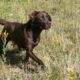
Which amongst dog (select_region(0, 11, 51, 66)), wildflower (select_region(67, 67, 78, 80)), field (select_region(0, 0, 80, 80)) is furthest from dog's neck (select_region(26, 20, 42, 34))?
wildflower (select_region(67, 67, 78, 80))

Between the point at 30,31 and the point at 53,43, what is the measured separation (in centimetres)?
93

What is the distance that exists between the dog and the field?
29 centimetres

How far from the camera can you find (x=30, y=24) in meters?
6.39

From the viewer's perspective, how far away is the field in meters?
5.84

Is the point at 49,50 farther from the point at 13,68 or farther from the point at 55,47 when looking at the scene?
the point at 13,68

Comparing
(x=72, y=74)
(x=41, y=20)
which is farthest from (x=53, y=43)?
(x=72, y=74)

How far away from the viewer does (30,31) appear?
21.0ft

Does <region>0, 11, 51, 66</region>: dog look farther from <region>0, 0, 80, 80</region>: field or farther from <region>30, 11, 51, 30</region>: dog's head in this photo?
<region>0, 0, 80, 80</region>: field

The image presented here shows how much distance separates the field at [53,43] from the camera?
584 centimetres

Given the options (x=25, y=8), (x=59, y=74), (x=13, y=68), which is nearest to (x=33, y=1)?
(x=25, y=8)

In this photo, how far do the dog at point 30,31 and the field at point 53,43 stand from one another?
286 mm

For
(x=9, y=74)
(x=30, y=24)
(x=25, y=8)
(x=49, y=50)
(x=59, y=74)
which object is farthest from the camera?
(x=25, y=8)

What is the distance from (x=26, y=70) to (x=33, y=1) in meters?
3.31

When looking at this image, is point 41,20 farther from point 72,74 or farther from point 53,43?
point 72,74
